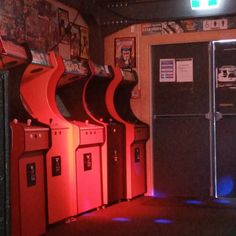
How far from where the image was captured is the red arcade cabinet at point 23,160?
368 centimetres

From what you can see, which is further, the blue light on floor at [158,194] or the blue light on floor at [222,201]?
the blue light on floor at [158,194]

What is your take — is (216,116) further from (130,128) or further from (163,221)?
(163,221)

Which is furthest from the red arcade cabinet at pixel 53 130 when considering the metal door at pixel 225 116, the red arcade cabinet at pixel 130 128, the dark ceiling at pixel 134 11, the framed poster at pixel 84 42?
the metal door at pixel 225 116

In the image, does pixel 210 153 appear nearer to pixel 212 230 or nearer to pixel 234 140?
pixel 234 140

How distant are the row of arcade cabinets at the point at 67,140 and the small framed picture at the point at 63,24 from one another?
560 millimetres

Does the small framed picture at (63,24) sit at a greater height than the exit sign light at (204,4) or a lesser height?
lesser

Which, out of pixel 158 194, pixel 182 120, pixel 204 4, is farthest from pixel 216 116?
pixel 204 4

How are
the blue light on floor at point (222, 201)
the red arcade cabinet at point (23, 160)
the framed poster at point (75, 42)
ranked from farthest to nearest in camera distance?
the framed poster at point (75, 42) < the blue light on floor at point (222, 201) < the red arcade cabinet at point (23, 160)

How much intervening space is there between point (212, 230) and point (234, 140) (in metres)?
1.99

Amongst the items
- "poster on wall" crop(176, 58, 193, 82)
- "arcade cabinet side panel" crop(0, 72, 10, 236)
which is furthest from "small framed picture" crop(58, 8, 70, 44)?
"arcade cabinet side panel" crop(0, 72, 10, 236)

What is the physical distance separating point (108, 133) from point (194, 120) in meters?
1.33

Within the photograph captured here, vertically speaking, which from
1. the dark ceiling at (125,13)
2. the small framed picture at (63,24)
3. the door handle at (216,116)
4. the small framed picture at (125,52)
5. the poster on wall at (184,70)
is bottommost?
the door handle at (216,116)

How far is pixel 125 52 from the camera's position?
250 inches

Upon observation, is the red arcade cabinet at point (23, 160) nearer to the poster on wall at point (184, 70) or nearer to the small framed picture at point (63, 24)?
the small framed picture at point (63, 24)
